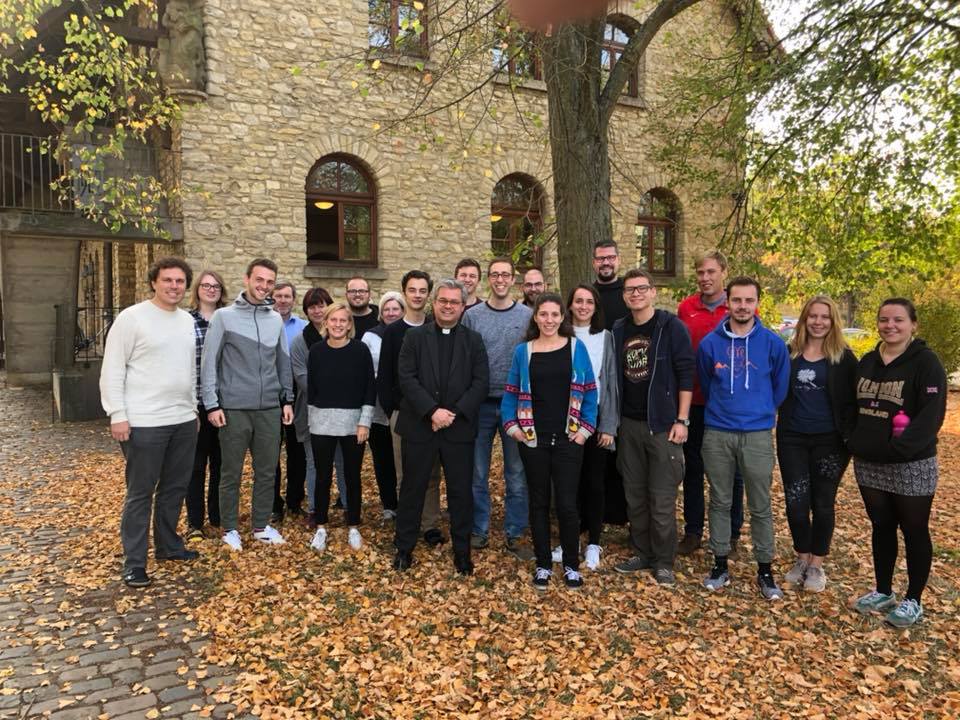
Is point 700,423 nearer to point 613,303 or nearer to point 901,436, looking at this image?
point 613,303

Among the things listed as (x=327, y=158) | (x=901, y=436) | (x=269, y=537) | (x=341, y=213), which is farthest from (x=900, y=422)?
(x=327, y=158)

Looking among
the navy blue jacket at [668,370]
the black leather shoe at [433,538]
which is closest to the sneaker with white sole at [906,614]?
the navy blue jacket at [668,370]

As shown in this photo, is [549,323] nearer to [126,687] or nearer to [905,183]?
[126,687]

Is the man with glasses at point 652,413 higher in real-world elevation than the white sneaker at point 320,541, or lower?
higher

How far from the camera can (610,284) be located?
5051mm

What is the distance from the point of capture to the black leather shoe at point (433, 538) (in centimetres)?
510

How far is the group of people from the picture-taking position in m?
4.05

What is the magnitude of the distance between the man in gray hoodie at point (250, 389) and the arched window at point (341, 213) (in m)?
7.31

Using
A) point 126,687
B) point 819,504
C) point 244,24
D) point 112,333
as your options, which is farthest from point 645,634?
point 244,24

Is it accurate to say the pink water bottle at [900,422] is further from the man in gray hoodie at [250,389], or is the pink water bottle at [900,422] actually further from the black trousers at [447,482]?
the man in gray hoodie at [250,389]

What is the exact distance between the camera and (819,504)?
4211 millimetres

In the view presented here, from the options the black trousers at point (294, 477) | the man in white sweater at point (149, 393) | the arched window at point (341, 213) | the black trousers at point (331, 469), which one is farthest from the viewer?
the arched window at point (341, 213)

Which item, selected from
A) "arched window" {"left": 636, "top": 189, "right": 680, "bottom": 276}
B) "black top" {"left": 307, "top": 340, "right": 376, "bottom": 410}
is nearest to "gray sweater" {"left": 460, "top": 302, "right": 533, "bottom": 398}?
"black top" {"left": 307, "top": 340, "right": 376, "bottom": 410}

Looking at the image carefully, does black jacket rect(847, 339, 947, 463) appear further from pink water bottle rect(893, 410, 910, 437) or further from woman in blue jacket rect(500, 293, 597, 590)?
woman in blue jacket rect(500, 293, 597, 590)
